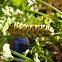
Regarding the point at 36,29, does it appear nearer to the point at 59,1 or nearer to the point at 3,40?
the point at 3,40

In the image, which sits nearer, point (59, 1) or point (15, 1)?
point (15, 1)

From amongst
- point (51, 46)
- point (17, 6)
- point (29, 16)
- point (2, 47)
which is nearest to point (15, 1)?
point (17, 6)

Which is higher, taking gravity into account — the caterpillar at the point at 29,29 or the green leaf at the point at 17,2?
the green leaf at the point at 17,2

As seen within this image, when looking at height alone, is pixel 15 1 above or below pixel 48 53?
above

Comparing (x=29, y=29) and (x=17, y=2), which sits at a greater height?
(x=17, y=2)

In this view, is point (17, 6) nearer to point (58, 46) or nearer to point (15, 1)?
point (15, 1)

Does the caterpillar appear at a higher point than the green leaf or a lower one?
lower

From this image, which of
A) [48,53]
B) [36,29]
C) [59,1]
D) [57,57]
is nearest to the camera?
[36,29]

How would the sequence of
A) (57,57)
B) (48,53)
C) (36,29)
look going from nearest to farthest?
1. (36,29)
2. (48,53)
3. (57,57)

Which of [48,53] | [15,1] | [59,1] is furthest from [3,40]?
[59,1]

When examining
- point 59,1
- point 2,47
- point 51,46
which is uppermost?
point 59,1
